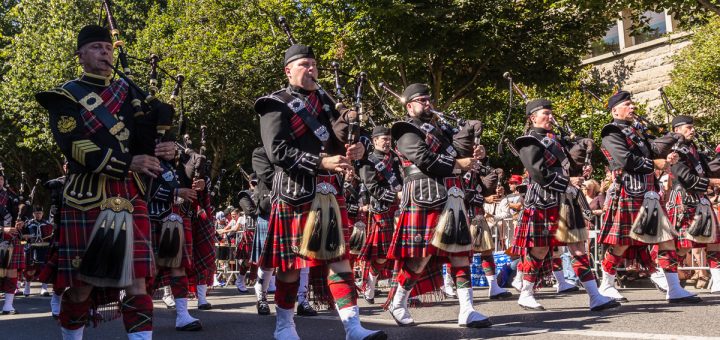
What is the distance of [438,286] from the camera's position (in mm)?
7055

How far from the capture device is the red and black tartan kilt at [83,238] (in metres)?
4.87

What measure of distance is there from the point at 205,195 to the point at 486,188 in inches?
140

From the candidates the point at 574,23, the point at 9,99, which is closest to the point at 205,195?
the point at 574,23

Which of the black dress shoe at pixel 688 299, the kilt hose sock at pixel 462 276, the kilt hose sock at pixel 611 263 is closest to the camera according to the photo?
the kilt hose sock at pixel 462 276

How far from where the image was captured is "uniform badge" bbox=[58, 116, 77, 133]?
4.87 metres

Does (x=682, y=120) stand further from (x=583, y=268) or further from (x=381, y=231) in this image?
(x=381, y=231)

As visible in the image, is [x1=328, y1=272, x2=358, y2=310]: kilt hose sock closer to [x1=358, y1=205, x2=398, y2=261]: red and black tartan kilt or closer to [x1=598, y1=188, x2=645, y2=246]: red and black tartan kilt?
[x1=598, y1=188, x2=645, y2=246]: red and black tartan kilt

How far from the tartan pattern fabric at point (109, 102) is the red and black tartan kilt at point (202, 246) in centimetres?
452

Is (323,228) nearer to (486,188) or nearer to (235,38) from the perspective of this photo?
(486,188)

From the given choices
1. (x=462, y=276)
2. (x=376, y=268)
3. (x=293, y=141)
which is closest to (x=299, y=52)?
(x=293, y=141)

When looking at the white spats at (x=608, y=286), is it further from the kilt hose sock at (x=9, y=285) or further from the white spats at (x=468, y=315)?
the kilt hose sock at (x=9, y=285)

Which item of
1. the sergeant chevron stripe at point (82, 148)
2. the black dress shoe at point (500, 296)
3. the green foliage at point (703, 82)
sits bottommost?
the black dress shoe at point (500, 296)

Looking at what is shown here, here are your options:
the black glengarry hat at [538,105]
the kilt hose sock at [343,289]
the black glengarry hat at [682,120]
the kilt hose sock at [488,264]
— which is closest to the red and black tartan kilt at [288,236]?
the kilt hose sock at [343,289]

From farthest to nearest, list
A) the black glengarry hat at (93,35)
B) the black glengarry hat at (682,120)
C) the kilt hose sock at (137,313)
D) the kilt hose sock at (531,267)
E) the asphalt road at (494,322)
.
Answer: the black glengarry hat at (682,120), the kilt hose sock at (531,267), the asphalt road at (494,322), the black glengarry hat at (93,35), the kilt hose sock at (137,313)
